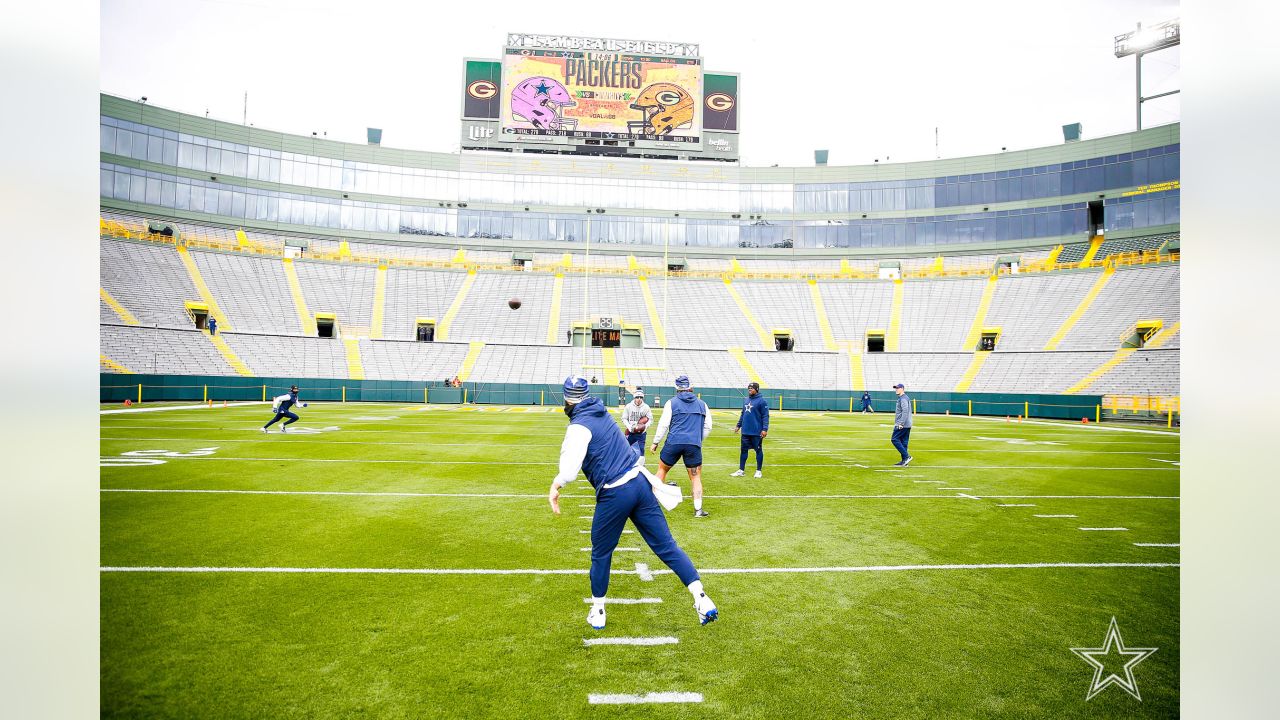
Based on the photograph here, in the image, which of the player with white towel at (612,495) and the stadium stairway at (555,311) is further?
the stadium stairway at (555,311)

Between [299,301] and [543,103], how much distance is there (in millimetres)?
21780

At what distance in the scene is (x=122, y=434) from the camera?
1702 cm

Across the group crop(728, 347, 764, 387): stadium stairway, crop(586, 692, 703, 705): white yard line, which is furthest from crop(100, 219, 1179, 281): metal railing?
crop(586, 692, 703, 705): white yard line

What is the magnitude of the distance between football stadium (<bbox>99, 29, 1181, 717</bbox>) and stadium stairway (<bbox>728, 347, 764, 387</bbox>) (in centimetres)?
21

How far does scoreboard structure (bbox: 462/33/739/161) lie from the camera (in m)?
45.7

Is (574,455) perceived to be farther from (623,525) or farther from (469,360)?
(469,360)

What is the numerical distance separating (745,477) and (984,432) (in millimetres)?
16227

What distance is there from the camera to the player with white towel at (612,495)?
5168 mm

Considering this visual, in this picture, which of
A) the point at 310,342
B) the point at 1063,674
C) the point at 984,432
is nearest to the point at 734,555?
the point at 1063,674

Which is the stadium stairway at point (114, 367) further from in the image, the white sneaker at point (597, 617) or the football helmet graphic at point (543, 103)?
the white sneaker at point (597, 617)

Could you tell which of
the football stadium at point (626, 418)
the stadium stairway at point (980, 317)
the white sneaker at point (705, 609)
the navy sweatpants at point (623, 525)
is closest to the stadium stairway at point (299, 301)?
the football stadium at point (626, 418)

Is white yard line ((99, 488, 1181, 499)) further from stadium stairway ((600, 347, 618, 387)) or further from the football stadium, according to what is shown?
stadium stairway ((600, 347, 618, 387))

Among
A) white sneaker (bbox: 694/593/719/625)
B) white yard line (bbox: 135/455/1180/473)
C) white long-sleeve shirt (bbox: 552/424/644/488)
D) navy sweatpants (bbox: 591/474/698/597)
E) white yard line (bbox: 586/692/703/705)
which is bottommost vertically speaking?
white yard line (bbox: 135/455/1180/473)
